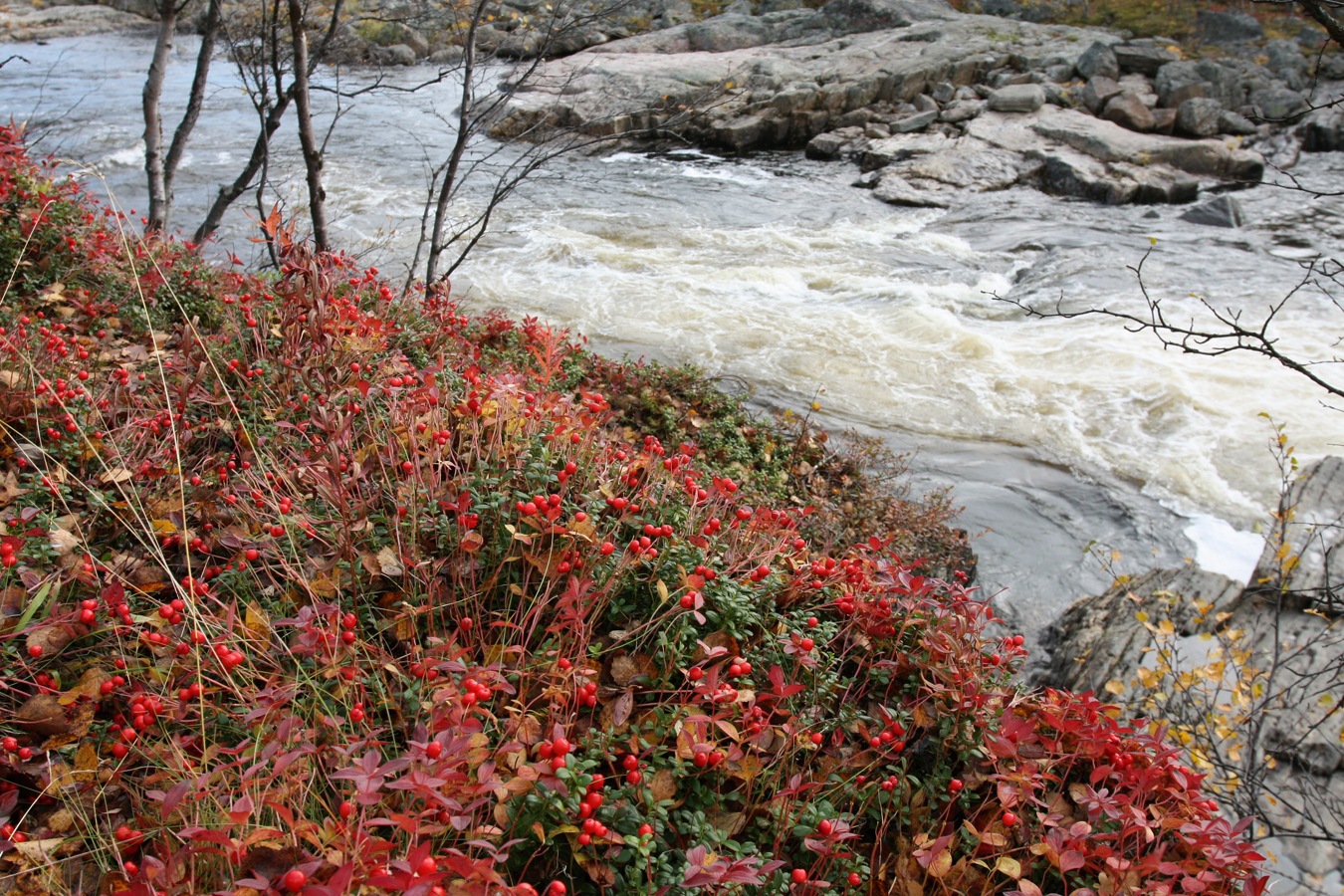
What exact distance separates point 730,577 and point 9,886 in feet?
6.43

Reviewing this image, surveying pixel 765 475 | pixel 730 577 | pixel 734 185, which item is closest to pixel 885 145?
pixel 734 185

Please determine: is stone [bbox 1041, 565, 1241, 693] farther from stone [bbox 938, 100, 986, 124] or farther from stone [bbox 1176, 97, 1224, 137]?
stone [bbox 1176, 97, 1224, 137]

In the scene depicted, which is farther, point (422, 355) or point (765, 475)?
point (765, 475)

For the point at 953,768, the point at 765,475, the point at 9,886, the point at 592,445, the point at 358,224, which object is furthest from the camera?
the point at 358,224

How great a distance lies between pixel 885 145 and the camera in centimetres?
1792

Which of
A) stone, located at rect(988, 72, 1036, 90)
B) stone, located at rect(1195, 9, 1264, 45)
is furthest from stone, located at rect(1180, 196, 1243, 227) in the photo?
stone, located at rect(1195, 9, 1264, 45)

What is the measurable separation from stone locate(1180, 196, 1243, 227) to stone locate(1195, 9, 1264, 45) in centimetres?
1250

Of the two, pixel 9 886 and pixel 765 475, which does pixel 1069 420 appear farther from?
pixel 9 886

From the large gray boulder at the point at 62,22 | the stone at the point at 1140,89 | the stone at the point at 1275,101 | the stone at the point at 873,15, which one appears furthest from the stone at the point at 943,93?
the large gray boulder at the point at 62,22

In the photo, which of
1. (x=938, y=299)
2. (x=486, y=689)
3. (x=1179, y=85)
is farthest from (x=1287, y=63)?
(x=486, y=689)

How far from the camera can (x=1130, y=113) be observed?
1828 centimetres

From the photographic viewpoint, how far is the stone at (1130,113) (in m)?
18.3

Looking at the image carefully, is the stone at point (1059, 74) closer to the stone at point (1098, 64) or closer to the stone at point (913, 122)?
the stone at point (1098, 64)

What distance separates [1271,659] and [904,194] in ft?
40.9
